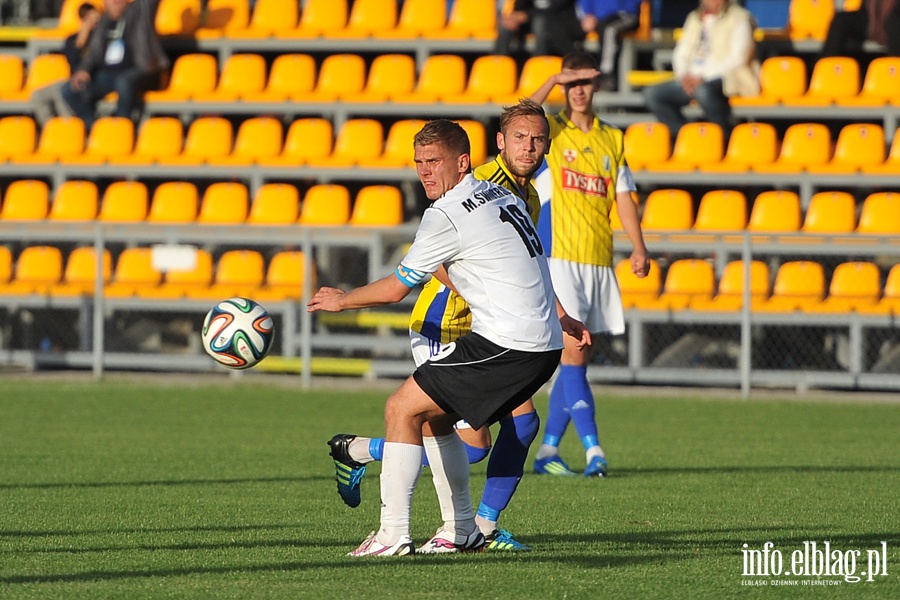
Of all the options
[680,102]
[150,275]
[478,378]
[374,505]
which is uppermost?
[680,102]

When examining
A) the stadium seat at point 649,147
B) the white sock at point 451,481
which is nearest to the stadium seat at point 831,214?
the stadium seat at point 649,147

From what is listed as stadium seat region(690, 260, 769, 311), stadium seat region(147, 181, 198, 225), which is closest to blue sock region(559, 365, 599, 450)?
stadium seat region(690, 260, 769, 311)

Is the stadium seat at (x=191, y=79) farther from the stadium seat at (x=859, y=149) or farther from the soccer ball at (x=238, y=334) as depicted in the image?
the soccer ball at (x=238, y=334)

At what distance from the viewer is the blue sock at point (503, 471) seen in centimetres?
617

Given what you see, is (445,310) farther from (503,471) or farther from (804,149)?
(804,149)

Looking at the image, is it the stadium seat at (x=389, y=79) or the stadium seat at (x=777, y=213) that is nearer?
the stadium seat at (x=777, y=213)

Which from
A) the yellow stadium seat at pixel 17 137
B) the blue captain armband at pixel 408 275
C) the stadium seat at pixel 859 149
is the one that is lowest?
the blue captain armband at pixel 408 275

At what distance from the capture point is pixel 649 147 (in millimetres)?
16125

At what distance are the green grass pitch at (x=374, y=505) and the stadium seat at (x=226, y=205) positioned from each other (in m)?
3.88

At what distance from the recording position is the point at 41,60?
749 inches

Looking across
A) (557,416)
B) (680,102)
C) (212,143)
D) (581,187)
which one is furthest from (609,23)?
(557,416)

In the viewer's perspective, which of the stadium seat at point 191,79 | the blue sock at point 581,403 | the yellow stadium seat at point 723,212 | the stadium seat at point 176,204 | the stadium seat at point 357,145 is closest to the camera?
the blue sock at point 581,403

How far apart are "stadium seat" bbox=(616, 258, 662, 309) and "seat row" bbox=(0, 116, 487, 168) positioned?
2.80 m

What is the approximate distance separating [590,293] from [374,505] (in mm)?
2093
